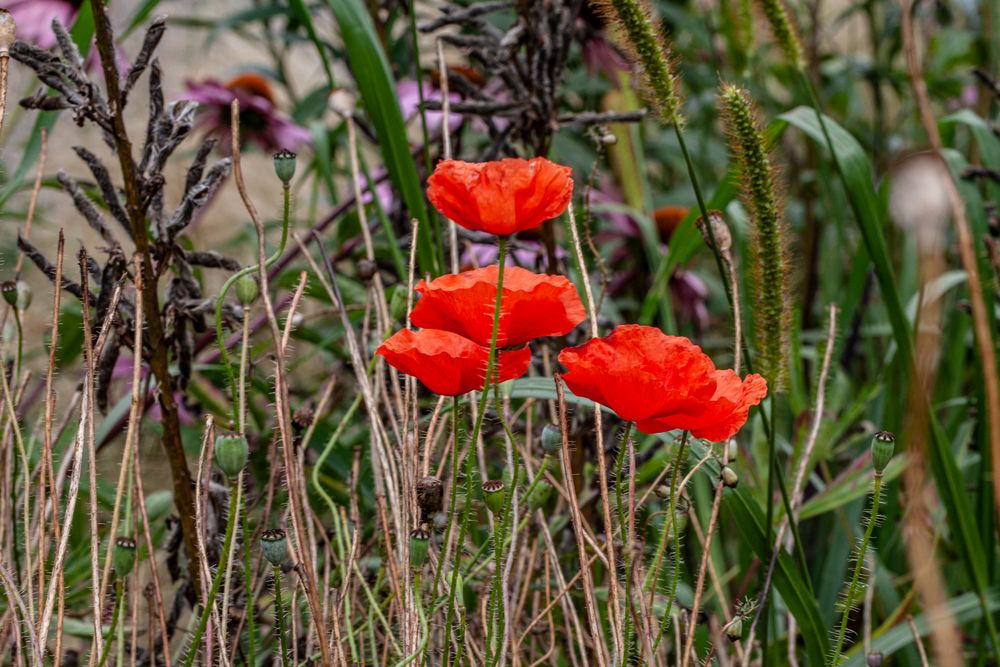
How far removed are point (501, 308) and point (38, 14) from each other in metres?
1.02

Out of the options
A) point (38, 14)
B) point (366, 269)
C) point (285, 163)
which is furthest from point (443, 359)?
point (38, 14)

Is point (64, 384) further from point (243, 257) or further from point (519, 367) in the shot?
point (519, 367)

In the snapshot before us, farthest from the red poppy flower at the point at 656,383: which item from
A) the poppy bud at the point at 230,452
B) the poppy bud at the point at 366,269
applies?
the poppy bud at the point at 366,269

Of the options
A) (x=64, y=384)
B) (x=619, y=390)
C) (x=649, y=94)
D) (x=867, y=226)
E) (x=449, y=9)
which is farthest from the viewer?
(x=64, y=384)

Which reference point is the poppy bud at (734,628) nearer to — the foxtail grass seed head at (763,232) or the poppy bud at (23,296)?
the foxtail grass seed head at (763,232)

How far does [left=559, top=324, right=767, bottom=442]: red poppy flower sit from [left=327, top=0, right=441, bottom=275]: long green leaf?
302 millimetres

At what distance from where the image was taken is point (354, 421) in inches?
39.4

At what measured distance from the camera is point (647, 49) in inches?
22.5

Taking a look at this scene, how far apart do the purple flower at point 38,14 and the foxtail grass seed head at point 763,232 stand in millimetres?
929

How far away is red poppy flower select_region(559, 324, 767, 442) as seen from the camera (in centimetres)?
45

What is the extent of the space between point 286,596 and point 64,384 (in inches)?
38.7

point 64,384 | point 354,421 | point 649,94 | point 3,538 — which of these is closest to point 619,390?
point 649,94

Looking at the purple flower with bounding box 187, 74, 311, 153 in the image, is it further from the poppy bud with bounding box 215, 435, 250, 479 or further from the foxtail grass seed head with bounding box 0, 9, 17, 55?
the poppy bud with bounding box 215, 435, 250, 479

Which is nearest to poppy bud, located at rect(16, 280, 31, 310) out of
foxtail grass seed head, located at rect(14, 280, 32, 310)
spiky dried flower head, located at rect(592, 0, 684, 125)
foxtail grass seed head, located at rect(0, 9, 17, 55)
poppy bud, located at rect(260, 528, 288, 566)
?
foxtail grass seed head, located at rect(14, 280, 32, 310)
